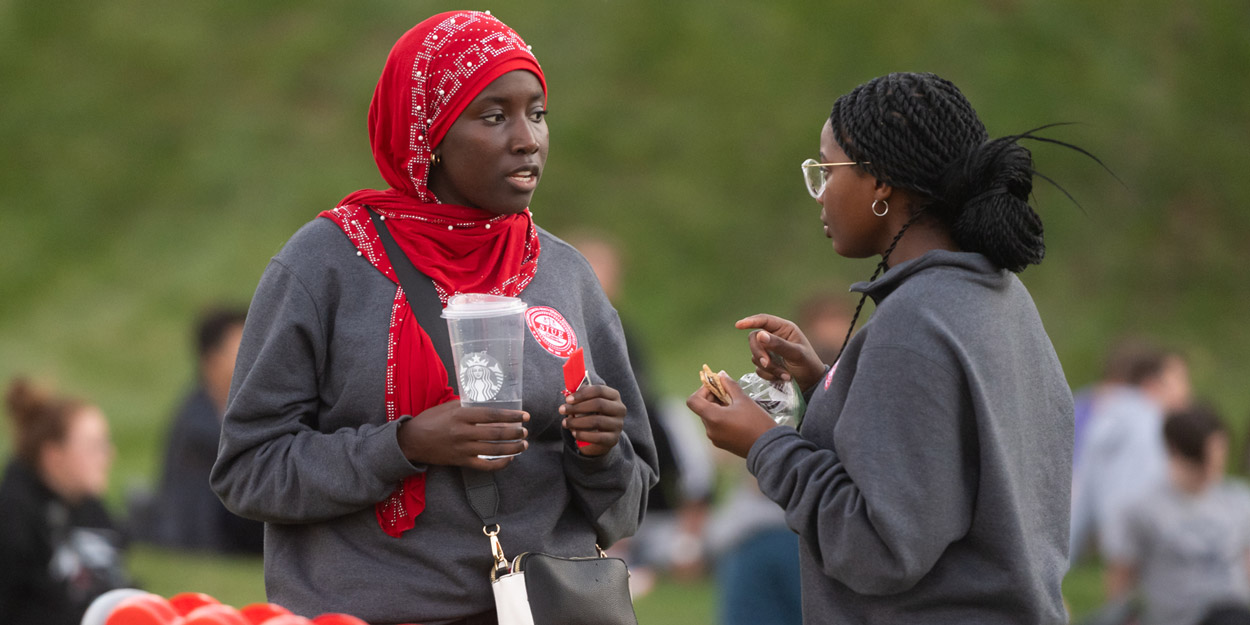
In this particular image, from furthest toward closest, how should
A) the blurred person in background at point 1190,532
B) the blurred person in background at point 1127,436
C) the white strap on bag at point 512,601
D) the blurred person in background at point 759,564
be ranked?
the blurred person in background at point 1127,436 → the blurred person in background at point 1190,532 → the blurred person in background at point 759,564 → the white strap on bag at point 512,601

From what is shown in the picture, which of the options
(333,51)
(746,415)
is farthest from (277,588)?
(333,51)

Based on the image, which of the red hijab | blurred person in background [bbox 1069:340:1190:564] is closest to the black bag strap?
the red hijab

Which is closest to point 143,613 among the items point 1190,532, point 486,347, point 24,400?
point 486,347

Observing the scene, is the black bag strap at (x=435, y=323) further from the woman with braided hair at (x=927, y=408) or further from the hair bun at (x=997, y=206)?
the hair bun at (x=997, y=206)

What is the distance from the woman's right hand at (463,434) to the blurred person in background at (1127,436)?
5.89 m

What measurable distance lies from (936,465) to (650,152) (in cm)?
1295

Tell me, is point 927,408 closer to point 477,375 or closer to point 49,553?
point 477,375

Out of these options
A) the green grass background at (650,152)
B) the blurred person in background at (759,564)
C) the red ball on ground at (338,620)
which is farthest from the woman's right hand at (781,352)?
the green grass background at (650,152)

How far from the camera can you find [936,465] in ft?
6.48

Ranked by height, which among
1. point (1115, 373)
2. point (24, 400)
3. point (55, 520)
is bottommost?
point (1115, 373)

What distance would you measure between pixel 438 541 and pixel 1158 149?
1288 centimetres

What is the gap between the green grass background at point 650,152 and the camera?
12977mm

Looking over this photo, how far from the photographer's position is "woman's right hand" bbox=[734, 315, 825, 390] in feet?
8.01

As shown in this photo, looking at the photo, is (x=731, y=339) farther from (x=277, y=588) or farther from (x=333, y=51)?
(x=277, y=588)
